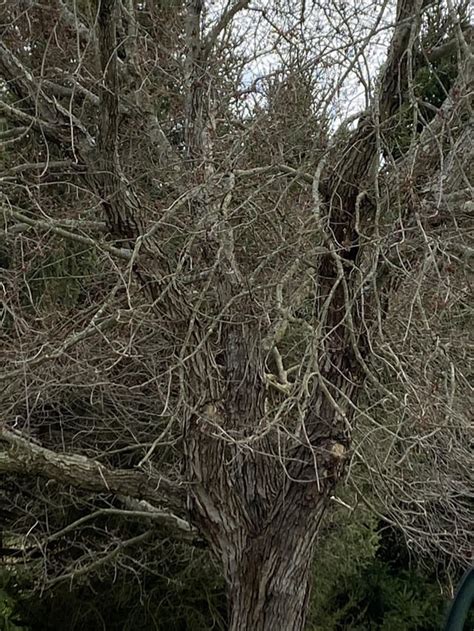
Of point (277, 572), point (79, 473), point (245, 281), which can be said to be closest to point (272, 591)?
point (277, 572)

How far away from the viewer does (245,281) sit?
14.5 ft

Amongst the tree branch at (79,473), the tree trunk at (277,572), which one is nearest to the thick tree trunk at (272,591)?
the tree trunk at (277,572)

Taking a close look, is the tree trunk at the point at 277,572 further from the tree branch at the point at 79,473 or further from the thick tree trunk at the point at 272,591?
the tree branch at the point at 79,473

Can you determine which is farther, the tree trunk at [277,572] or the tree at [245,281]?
the tree trunk at [277,572]

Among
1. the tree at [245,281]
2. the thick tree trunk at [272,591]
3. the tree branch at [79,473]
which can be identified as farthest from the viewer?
the tree branch at [79,473]

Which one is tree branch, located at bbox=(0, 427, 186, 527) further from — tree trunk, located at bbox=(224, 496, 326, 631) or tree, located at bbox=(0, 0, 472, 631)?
tree trunk, located at bbox=(224, 496, 326, 631)

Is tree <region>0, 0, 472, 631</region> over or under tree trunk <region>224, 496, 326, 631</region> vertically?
over

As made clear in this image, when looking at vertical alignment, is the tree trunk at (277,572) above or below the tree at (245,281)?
below

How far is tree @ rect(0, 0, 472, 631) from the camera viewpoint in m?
4.08

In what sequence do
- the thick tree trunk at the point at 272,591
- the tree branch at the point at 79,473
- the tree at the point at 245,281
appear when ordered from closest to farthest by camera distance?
the tree at the point at 245,281
the thick tree trunk at the point at 272,591
the tree branch at the point at 79,473

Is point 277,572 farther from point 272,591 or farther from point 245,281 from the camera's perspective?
point 245,281

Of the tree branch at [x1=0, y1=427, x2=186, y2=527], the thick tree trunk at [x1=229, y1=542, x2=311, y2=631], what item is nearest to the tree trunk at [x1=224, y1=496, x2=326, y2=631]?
the thick tree trunk at [x1=229, y1=542, x2=311, y2=631]

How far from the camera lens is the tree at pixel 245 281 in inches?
161

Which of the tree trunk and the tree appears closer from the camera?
the tree
